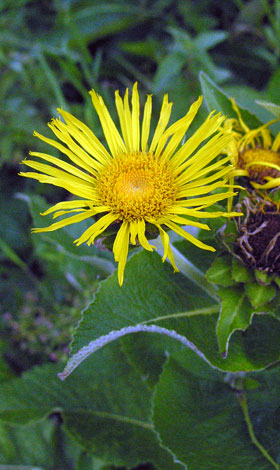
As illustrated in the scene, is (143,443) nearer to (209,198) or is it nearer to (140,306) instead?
(140,306)

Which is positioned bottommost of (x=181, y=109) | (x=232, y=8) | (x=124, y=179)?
(x=124, y=179)

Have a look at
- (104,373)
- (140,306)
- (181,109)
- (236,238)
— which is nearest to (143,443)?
(104,373)

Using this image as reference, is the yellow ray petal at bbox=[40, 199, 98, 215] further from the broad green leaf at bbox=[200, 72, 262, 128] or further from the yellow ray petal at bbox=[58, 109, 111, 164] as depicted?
the broad green leaf at bbox=[200, 72, 262, 128]

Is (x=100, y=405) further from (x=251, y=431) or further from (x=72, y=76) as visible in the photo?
(x=72, y=76)

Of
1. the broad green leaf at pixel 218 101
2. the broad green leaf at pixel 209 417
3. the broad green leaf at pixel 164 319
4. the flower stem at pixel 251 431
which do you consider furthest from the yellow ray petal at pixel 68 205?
the flower stem at pixel 251 431

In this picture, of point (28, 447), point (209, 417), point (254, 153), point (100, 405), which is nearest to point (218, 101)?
point (254, 153)

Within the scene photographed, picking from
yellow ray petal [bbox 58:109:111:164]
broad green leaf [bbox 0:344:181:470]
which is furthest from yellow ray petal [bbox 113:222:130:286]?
Result: broad green leaf [bbox 0:344:181:470]

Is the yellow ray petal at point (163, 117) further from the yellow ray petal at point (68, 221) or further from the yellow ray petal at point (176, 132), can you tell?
the yellow ray petal at point (68, 221)
